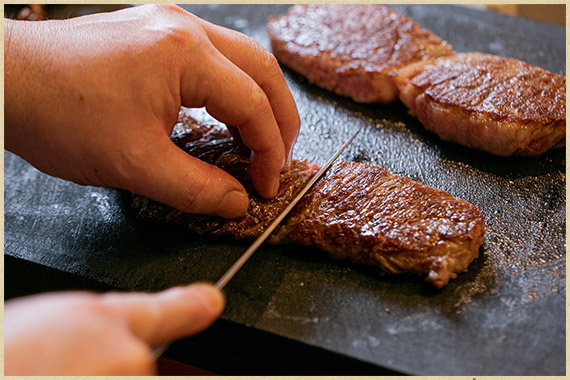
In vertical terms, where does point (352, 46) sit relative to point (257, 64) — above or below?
below

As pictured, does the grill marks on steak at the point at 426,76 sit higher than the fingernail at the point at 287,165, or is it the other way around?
the grill marks on steak at the point at 426,76

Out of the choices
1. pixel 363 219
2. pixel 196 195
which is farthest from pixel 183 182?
pixel 363 219

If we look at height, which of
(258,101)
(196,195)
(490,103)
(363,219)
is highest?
(258,101)

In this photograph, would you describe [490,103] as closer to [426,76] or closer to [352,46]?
[426,76]

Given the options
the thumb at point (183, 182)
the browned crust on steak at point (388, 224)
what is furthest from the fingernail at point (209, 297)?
the browned crust on steak at point (388, 224)

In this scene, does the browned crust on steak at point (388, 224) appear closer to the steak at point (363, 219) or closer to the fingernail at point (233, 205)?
the steak at point (363, 219)

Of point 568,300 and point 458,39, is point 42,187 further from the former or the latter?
point 458,39

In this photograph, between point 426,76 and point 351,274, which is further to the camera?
point 426,76

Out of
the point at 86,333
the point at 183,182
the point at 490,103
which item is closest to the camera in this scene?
the point at 86,333

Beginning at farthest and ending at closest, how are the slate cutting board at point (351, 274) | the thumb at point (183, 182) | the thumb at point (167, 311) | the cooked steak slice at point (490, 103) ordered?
1. the cooked steak slice at point (490, 103)
2. the thumb at point (183, 182)
3. the slate cutting board at point (351, 274)
4. the thumb at point (167, 311)
